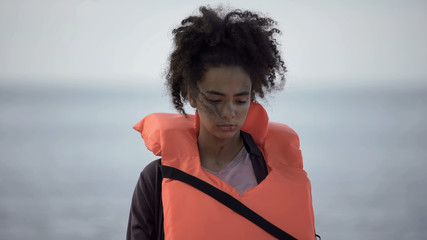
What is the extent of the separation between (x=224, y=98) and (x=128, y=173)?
265 cm

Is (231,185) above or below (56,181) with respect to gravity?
above

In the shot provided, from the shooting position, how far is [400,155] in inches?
158

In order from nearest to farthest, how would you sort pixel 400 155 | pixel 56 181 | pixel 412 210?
pixel 412 210 → pixel 56 181 → pixel 400 155

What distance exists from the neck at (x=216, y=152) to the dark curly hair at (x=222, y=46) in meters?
0.14

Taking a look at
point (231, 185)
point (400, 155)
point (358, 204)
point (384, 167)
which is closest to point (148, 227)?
point (231, 185)

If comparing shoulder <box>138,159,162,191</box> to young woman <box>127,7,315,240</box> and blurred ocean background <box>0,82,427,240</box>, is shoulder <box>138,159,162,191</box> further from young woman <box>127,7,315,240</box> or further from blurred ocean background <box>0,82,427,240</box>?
blurred ocean background <box>0,82,427,240</box>

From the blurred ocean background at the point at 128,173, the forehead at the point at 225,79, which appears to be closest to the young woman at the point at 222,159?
the forehead at the point at 225,79

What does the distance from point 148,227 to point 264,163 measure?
340mm

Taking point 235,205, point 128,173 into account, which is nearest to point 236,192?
point 235,205

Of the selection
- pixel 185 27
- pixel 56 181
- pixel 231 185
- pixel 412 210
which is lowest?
pixel 412 210

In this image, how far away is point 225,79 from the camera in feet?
3.45

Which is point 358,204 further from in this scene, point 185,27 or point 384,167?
point 185,27

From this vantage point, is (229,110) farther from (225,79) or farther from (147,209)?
(147,209)

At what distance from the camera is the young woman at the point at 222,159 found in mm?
1055
